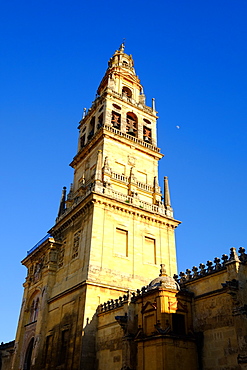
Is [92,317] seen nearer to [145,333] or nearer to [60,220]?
[145,333]

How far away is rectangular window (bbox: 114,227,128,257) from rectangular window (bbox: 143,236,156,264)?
1.81m

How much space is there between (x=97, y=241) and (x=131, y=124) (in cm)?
1542

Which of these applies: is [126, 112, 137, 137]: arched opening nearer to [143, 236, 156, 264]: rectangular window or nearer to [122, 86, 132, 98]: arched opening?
[122, 86, 132, 98]: arched opening

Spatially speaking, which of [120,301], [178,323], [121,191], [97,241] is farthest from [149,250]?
[178,323]

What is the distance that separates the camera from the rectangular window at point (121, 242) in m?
27.7

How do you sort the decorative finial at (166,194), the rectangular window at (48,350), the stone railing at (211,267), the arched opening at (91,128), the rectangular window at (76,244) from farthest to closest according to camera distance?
1. the arched opening at (91,128)
2. the decorative finial at (166,194)
3. the rectangular window at (76,244)
4. the rectangular window at (48,350)
5. the stone railing at (211,267)

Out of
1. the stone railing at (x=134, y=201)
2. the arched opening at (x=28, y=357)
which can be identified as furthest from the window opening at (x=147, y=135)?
the arched opening at (x=28, y=357)

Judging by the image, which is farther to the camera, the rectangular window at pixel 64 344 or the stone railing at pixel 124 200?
the stone railing at pixel 124 200

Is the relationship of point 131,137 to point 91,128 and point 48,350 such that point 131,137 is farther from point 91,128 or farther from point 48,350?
point 48,350

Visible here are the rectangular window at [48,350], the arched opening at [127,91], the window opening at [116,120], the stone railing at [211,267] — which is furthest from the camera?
the arched opening at [127,91]

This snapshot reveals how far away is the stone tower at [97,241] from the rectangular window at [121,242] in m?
0.08

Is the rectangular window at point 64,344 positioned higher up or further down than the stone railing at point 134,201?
further down

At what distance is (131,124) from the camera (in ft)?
123

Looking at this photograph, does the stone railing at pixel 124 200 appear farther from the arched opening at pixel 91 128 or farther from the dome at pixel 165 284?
the dome at pixel 165 284
